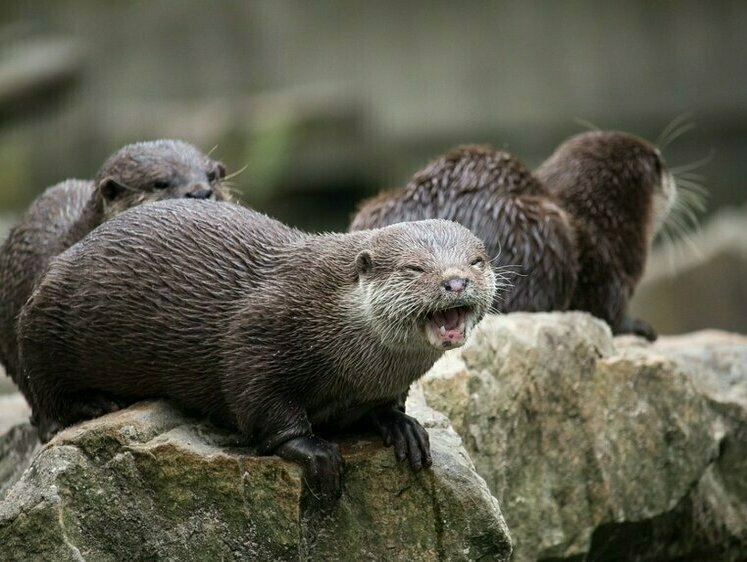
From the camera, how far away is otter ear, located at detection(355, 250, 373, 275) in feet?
11.9

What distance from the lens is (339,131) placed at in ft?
43.9

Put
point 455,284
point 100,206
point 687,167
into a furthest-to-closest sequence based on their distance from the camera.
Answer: point 687,167
point 100,206
point 455,284

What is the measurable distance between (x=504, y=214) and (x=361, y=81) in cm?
894

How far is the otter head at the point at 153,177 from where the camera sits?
4.92 meters

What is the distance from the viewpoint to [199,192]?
4.74m

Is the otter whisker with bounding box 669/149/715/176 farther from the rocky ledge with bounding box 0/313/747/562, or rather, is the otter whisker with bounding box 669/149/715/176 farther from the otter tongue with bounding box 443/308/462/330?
the otter tongue with bounding box 443/308/462/330

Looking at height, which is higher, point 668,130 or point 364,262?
point 364,262

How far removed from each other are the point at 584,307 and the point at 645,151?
869 mm

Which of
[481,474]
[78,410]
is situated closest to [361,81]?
[481,474]

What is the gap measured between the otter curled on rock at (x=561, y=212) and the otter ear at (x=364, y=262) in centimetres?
158

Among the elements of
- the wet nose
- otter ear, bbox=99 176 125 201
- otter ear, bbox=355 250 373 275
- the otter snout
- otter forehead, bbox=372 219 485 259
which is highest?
otter forehead, bbox=372 219 485 259

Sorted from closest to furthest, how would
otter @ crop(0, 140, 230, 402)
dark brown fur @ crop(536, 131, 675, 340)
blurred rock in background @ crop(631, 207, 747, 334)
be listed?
otter @ crop(0, 140, 230, 402) → dark brown fur @ crop(536, 131, 675, 340) → blurred rock in background @ crop(631, 207, 747, 334)

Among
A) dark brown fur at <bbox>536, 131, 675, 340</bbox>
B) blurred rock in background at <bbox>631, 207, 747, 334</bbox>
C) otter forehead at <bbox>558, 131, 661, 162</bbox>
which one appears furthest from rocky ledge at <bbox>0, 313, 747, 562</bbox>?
blurred rock in background at <bbox>631, 207, 747, 334</bbox>

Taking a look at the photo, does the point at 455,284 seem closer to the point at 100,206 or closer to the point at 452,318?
the point at 452,318
